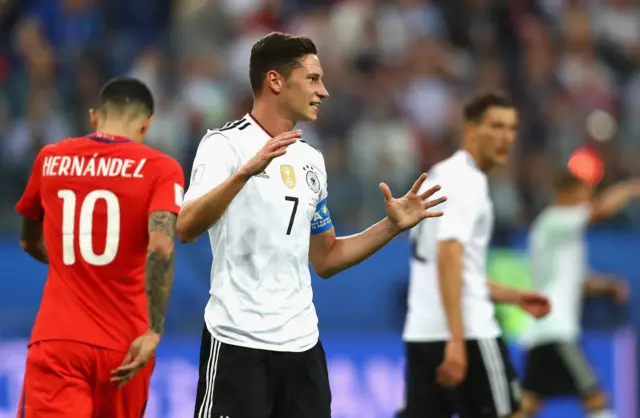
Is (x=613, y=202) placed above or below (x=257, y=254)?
above

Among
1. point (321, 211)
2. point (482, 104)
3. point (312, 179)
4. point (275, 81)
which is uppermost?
point (482, 104)

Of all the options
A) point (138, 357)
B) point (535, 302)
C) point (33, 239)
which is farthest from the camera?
point (535, 302)

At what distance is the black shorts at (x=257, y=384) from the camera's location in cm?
492

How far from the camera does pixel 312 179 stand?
5.17 m

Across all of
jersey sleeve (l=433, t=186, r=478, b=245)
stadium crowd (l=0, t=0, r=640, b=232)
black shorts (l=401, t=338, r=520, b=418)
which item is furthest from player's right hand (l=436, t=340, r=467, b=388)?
stadium crowd (l=0, t=0, r=640, b=232)

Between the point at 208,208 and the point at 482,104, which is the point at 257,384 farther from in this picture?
the point at 482,104

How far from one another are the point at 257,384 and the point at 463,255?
2.24 meters

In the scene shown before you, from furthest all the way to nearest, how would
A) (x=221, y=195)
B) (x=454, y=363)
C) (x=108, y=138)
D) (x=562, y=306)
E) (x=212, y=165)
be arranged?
(x=562, y=306), (x=454, y=363), (x=108, y=138), (x=212, y=165), (x=221, y=195)

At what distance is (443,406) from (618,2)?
9.46 metres

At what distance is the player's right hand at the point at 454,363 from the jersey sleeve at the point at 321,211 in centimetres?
154

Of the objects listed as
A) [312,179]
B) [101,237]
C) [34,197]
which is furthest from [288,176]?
[34,197]

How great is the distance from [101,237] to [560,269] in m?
4.97

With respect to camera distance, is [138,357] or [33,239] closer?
[138,357]

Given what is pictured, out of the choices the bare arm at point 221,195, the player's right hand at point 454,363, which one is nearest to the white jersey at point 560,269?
the player's right hand at point 454,363
